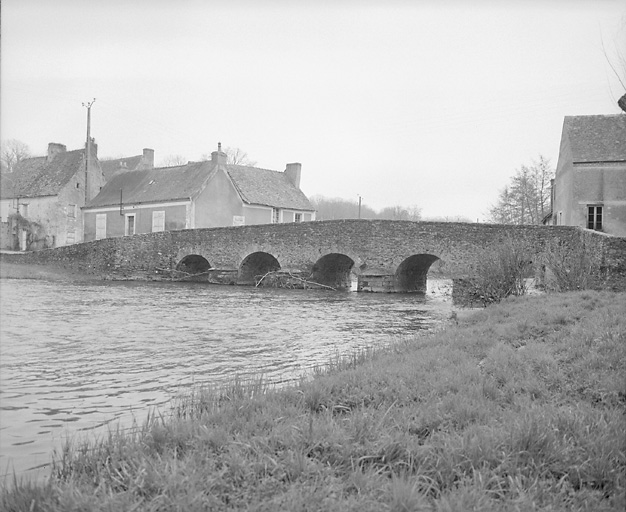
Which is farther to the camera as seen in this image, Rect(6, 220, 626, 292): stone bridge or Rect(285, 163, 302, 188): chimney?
Rect(285, 163, 302, 188): chimney

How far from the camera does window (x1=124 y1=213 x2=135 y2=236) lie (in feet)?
125

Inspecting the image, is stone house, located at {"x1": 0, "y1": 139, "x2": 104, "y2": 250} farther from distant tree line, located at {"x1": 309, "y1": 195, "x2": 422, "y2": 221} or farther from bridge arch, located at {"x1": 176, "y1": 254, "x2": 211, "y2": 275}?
distant tree line, located at {"x1": 309, "y1": 195, "x2": 422, "y2": 221}

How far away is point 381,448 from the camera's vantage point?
366cm

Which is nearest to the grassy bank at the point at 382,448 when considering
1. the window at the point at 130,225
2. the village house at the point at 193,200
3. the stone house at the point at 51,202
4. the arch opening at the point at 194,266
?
the arch opening at the point at 194,266

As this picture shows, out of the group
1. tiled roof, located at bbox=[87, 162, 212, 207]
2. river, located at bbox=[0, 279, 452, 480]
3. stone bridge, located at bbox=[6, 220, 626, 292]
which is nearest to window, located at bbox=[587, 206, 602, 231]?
stone bridge, located at bbox=[6, 220, 626, 292]

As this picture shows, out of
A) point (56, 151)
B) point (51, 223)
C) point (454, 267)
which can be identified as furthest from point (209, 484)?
point (56, 151)

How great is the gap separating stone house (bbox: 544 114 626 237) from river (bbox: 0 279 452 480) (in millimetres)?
13515

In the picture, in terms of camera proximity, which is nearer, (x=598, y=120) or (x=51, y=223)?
(x=598, y=120)

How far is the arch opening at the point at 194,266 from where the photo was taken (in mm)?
30000

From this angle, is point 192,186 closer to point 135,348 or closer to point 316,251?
point 316,251

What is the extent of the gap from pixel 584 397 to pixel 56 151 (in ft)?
150

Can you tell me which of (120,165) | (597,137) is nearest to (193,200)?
(120,165)

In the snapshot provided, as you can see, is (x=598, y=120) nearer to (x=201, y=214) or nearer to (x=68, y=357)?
(x=201, y=214)

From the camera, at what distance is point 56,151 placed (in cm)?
4412
